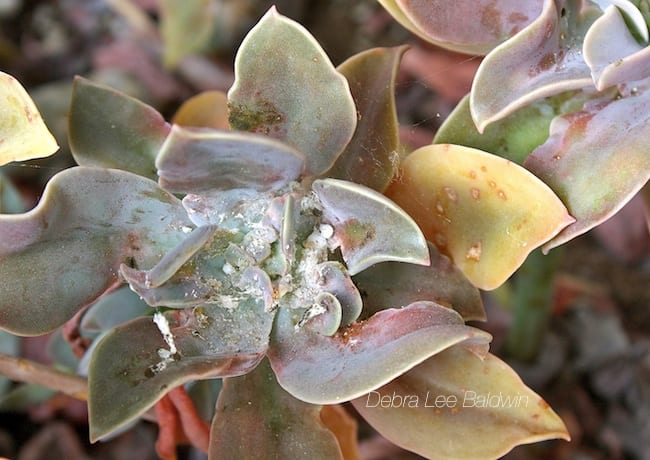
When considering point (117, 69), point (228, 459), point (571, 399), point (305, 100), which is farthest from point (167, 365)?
point (117, 69)

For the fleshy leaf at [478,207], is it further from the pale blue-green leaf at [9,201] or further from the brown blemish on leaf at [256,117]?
the pale blue-green leaf at [9,201]

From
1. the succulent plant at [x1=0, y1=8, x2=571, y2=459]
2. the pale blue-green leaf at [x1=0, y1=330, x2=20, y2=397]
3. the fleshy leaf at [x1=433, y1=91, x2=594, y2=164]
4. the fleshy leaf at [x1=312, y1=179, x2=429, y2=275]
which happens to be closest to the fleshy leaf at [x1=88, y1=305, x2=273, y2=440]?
the succulent plant at [x1=0, y1=8, x2=571, y2=459]

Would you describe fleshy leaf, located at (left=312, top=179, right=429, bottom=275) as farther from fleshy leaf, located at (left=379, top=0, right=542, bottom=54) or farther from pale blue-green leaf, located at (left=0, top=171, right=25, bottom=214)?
pale blue-green leaf, located at (left=0, top=171, right=25, bottom=214)

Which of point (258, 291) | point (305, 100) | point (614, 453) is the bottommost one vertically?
point (614, 453)

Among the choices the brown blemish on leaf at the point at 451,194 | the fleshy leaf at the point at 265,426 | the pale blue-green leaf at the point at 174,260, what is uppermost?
the brown blemish on leaf at the point at 451,194

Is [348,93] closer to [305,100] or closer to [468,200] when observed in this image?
[305,100]

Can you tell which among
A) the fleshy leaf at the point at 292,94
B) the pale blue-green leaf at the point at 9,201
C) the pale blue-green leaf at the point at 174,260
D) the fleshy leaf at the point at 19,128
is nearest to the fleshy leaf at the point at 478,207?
Answer: the fleshy leaf at the point at 292,94

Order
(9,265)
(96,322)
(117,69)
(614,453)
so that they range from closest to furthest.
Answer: (9,265) → (96,322) → (614,453) → (117,69)
